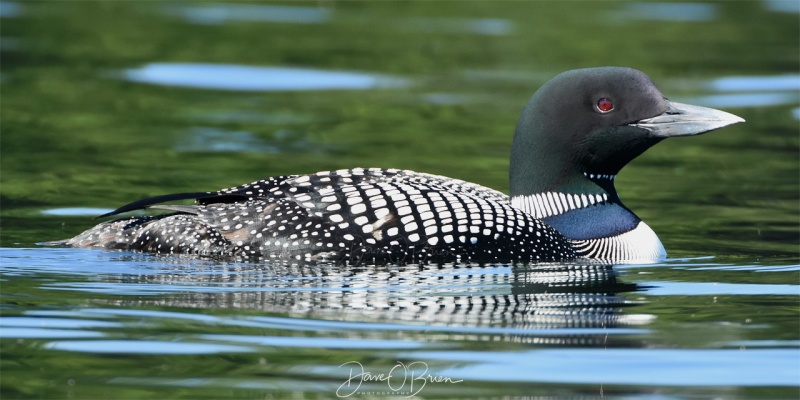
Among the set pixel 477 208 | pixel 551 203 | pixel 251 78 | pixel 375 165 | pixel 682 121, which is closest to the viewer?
pixel 477 208

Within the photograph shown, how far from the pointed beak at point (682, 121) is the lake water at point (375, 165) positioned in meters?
0.61

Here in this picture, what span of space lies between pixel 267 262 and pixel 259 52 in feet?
26.8

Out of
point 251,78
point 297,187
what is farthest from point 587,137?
point 251,78

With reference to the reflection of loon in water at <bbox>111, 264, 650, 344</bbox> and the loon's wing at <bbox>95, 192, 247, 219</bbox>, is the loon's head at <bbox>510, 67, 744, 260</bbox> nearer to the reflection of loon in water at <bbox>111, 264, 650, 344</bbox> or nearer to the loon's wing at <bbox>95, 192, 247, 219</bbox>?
the reflection of loon in water at <bbox>111, 264, 650, 344</bbox>

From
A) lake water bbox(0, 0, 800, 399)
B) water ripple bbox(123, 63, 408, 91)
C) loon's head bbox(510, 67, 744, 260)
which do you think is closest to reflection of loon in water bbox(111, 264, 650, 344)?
lake water bbox(0, 0, 800, 399)

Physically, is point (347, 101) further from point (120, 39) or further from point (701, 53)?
point (701, 53)

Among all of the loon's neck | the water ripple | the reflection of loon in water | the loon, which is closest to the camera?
the reflection of loon in water

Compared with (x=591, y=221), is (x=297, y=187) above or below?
above

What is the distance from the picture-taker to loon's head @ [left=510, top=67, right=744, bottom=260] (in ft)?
21.9

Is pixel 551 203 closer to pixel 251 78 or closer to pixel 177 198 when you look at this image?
pixel 177 198

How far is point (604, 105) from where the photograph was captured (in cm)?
666

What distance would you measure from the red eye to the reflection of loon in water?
0.72m

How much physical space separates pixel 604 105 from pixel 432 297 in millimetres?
1435

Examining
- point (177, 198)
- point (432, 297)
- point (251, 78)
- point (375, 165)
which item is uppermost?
point (251, 78)
